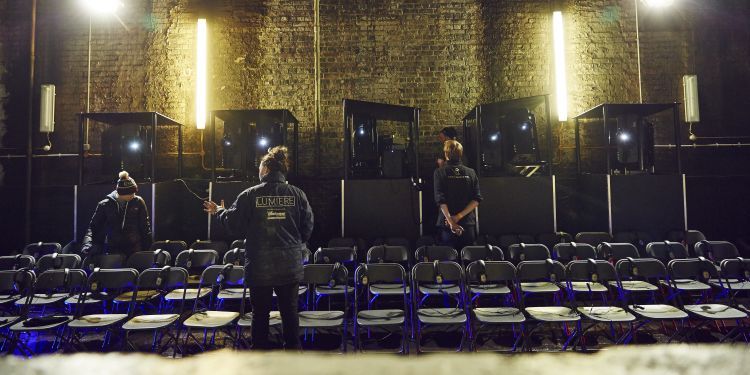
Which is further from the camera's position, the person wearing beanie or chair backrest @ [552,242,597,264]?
the person wearing beanie

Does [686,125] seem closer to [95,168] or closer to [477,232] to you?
[477,232]

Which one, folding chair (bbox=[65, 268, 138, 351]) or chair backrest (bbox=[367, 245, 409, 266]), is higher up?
chair backrest (bbox=[367, 245, 409, 266])

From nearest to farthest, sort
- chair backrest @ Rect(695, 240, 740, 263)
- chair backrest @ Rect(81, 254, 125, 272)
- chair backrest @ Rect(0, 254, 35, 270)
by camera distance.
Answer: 1. chair backrest @ Rect(81, 254, 125, 272)
2. chair backrest @ Rect(0, 254, 35, 270)
3. chair backrest @ Rect(695, 240, 740, 263)

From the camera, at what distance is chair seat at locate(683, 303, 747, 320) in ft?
11.3

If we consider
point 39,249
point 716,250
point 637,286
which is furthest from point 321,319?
point 716,250

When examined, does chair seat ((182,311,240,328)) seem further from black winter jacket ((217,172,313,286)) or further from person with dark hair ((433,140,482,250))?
person with dark hair ((433,140,482,250))

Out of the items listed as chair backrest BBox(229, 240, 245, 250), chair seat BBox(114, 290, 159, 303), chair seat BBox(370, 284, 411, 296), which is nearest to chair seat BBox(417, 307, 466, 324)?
chair seat BBox(370, 284, 411, 296)

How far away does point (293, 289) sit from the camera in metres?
3.14

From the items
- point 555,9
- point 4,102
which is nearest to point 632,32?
point 555,9

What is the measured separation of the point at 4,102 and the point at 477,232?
8.30 m

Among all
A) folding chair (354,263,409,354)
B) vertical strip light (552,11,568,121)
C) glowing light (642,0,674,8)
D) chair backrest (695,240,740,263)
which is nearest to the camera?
folding chair (354,263,409,354)

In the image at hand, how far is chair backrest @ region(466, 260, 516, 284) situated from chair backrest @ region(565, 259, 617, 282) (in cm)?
58

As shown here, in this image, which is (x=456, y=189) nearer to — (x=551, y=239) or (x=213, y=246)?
(x=551, y=239)

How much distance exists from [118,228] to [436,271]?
401 centimetres
